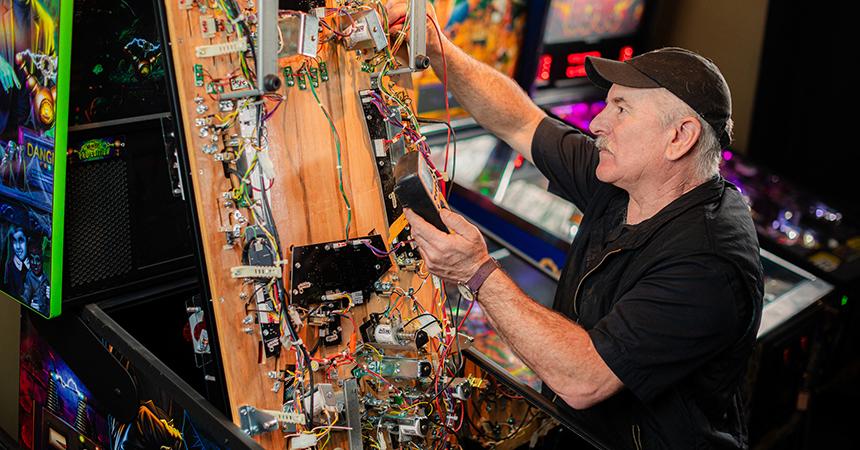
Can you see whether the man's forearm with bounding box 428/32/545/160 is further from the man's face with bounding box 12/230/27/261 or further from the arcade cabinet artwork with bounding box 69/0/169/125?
the man's face with bounding box 12/230/27/261

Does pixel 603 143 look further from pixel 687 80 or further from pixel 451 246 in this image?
pixel 451 246

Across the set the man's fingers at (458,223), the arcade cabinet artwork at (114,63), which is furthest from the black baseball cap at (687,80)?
the arcade cabinet artwork at (114,63)

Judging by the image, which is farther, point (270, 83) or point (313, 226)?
point (313, 226)

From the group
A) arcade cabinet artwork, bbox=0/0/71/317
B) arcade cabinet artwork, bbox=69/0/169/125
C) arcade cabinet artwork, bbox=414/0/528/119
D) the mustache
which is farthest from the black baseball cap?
arcade cabinet artwork, bbox=414/0/528/119

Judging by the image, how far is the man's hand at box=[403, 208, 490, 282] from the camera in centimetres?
148

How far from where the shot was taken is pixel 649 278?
150 cm

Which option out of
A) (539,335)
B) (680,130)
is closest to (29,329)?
(539,335)

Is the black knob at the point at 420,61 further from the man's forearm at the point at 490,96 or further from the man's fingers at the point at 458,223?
the man's fingers at the point at 458,223

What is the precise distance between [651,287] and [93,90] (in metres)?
1.65

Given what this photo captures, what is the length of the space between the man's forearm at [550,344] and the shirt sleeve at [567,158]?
647 mm

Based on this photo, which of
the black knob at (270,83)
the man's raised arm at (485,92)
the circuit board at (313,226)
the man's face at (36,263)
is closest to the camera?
the black knob at (270,83)

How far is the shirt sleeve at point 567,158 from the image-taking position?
6.72ft

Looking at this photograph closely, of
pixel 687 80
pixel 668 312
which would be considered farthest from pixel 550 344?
pixel 687 80

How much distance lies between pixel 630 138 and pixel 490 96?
575mm
